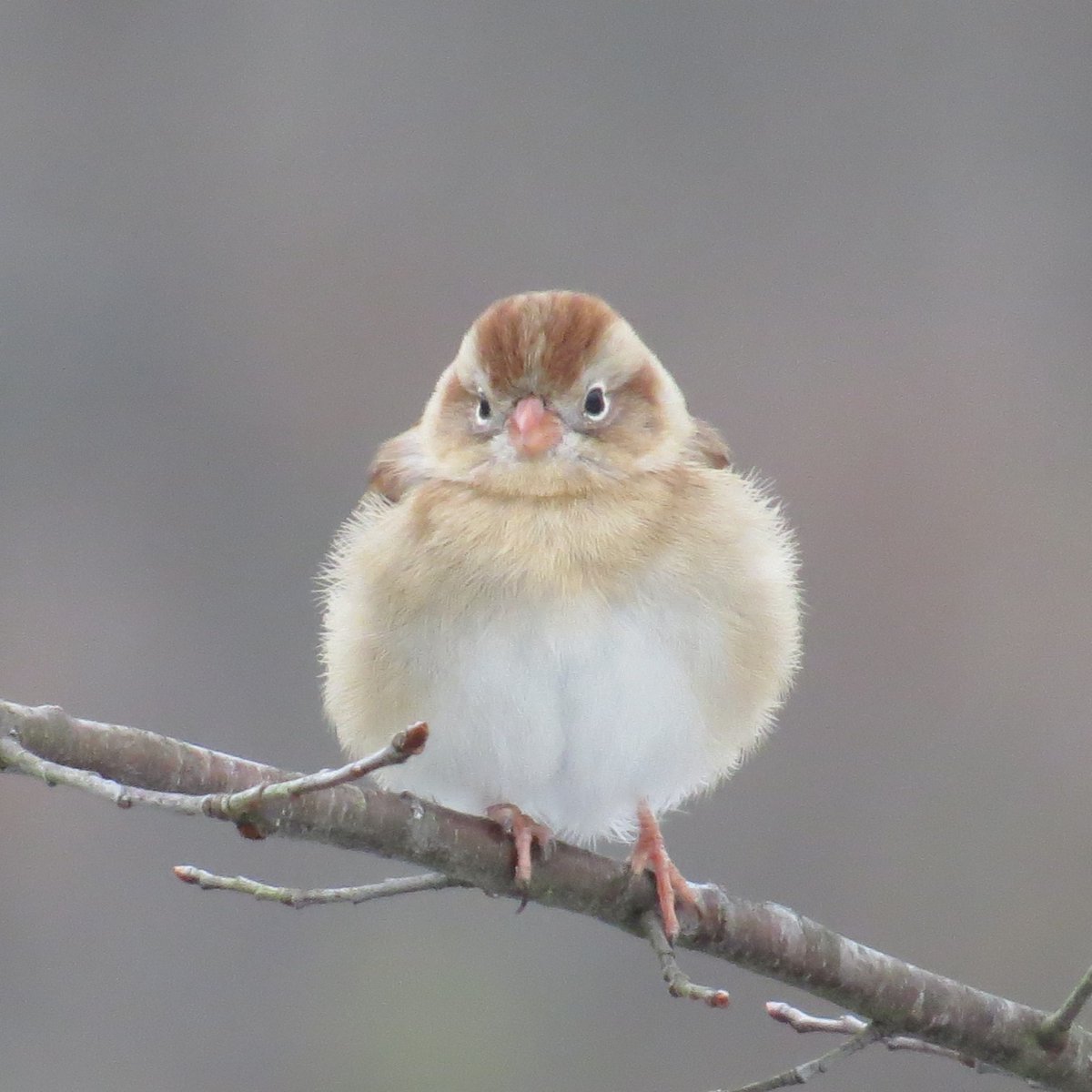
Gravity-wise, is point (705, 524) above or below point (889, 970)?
above

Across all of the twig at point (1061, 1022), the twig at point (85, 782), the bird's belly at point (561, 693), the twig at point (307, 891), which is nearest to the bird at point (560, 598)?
the bird's belly at point (561, 693)

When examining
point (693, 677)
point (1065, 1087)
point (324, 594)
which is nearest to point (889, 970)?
point (1065, 1087)

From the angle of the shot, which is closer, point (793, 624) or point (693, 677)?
point (693, 677)

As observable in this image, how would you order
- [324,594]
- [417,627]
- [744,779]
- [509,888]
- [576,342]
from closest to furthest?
[509,888] → [417,627] → [576,342] → [324,594] → [744,779]

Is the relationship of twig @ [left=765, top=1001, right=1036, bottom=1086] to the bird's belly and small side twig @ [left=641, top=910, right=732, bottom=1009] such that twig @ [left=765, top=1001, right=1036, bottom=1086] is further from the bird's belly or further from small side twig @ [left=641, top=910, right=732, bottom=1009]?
the bird's belly

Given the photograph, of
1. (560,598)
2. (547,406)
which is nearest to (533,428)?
(547,406)

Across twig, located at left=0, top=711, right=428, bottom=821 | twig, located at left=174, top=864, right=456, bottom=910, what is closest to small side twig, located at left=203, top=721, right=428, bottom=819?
twig, located at left=0, top=711, right=428, bottom=821

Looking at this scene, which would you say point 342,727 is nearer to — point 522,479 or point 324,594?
point 324,594
